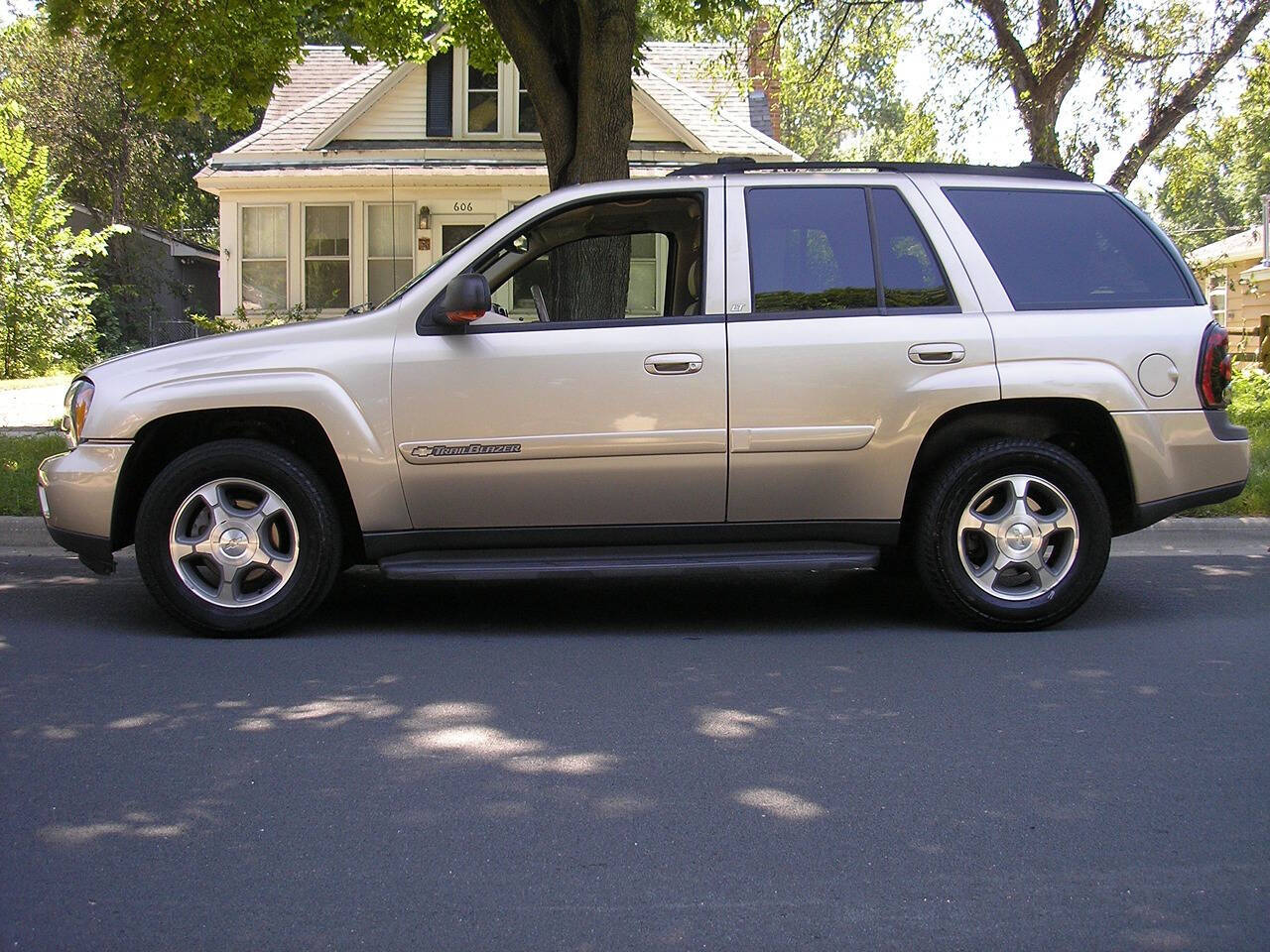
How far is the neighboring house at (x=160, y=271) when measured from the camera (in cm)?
3322

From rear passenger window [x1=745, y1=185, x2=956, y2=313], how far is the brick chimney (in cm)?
1315

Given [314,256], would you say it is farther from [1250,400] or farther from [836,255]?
[836,255]

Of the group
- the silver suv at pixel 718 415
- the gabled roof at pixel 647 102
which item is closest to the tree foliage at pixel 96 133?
the gabled roof at pixel 647 102

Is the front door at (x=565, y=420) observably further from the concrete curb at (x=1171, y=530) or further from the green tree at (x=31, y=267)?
the green tree at (x=31, y=267)

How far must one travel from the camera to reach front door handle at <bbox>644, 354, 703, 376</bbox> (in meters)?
5.80

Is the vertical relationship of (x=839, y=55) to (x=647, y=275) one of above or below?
above

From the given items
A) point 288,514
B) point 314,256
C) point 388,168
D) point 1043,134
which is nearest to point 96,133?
point 314,256

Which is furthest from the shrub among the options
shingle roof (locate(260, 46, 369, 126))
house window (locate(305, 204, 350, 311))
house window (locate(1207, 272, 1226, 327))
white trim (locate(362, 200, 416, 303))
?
shingle roof (locate(260, 46, 369, 126))

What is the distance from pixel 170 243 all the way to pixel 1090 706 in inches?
1372

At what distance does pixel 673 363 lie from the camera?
5.80 metres

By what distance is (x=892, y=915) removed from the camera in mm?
3162

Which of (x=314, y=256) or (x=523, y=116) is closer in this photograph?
(x=523, y=116)

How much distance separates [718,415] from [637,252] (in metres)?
1.45

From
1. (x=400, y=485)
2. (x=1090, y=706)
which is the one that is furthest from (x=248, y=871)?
(x=1090, y=706)
